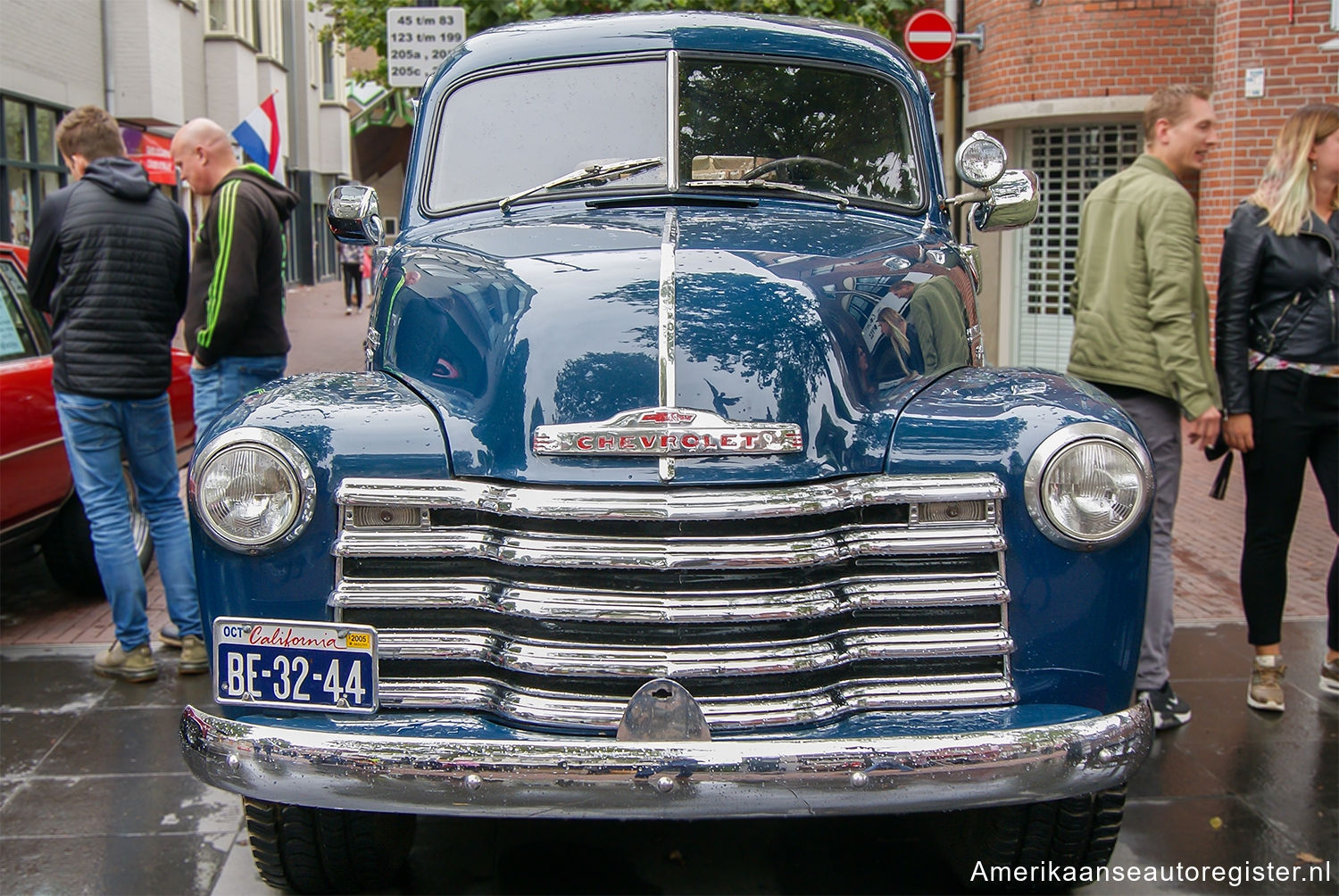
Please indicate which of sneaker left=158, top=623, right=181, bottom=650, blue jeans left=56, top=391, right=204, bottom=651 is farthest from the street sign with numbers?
sneaker left=158, top=623, right=181, bottom=650

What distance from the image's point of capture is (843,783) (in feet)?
8.55

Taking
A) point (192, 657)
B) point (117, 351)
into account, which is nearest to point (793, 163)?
point (117, 351)

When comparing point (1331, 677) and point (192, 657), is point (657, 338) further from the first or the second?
point (1331, 677)

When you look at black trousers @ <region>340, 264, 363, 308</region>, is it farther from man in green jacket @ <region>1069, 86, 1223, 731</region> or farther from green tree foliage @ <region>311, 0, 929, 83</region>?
man in green jacket @ <region>1069, 86, 1223, 731</region>

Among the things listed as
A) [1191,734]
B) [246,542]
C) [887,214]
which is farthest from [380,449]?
[1191,734]

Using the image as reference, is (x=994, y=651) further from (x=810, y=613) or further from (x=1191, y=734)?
(x=1191, y=734)

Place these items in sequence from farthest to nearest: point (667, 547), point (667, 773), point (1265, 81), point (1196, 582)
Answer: point (1265, 81) < point (1196, 582) < point (667, 547) < point (667, 773)

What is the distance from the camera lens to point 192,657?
17.1 feet

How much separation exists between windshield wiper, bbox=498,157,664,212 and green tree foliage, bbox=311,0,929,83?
19.8 feet

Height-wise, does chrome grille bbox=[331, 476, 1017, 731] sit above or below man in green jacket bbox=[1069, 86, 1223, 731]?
below

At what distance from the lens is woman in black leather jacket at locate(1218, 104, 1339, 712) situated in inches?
179

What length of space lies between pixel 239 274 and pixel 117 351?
64 centimetres

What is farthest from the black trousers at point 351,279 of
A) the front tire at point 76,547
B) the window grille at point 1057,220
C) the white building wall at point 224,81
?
the front tire at point 76,547

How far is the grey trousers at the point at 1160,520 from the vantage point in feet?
14.6
